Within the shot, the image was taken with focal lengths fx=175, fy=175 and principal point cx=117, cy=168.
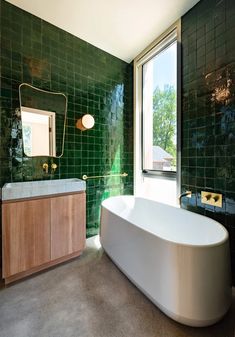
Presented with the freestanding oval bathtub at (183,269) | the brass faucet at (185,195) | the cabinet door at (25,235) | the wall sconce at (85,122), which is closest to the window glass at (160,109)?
the brass faucet at (185,195)

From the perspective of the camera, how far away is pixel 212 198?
5.84ft

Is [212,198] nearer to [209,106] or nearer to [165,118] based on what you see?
[209,106]

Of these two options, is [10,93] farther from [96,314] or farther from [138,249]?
[96,314]

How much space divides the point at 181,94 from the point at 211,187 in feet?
3.83

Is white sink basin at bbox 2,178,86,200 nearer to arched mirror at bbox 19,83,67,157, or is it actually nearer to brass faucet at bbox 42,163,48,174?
brass faucet at bbox 42,163,48,174

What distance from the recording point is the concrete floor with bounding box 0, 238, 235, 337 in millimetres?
1180

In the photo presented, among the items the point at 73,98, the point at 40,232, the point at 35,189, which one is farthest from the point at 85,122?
the point at 40,232

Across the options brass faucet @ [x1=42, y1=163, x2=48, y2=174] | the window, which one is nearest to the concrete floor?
brass faucet @ [x1=42, y1=163, x2=48, y2=174]

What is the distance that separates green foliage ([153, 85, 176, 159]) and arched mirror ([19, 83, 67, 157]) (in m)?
1.34

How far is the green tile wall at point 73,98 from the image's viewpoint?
1913 millimetres

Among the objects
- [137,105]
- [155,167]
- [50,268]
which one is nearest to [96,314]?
[50,268]

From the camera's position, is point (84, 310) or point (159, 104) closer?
point (84, 310)

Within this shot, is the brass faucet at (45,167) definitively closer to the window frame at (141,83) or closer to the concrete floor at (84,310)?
the concrete floor at (84,310)

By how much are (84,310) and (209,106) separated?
2176 mm
